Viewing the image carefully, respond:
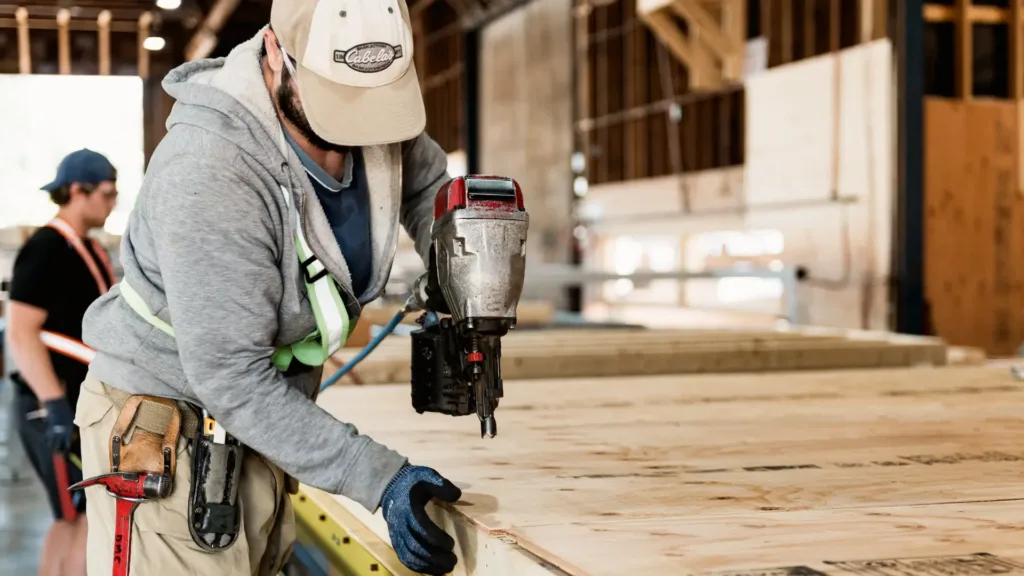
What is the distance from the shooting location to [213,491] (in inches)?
72.7

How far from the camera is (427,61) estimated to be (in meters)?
18.0

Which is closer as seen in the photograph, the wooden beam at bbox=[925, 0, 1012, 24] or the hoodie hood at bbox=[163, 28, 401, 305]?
the hoodie hood at bbox=[163, 28, 401, 305]

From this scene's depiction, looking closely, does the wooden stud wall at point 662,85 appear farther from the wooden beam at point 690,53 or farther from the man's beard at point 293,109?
the man's beard at point 293,109

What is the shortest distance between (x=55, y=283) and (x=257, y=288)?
7.98 ft

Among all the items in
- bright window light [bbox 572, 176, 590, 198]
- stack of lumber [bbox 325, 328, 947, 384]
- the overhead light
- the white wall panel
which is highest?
the overhead light

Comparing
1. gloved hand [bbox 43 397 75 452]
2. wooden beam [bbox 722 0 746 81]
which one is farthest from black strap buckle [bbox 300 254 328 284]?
wooden beam [bbox 722 0 746 81]

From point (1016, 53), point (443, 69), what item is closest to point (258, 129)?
point (1016, 53)

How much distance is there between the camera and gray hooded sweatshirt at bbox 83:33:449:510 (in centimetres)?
164

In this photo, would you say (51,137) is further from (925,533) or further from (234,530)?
(925,533)

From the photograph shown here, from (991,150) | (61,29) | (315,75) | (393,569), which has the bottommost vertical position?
(393,569)

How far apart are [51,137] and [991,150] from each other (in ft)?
28.4

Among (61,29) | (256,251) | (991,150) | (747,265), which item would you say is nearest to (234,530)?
(256,251)

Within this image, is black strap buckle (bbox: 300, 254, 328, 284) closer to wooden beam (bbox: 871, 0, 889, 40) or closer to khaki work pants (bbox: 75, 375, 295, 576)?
khaki work pants (bbox: 75, 375, 295, 576)

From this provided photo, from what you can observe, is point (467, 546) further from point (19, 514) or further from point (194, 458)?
point (19, 514)
